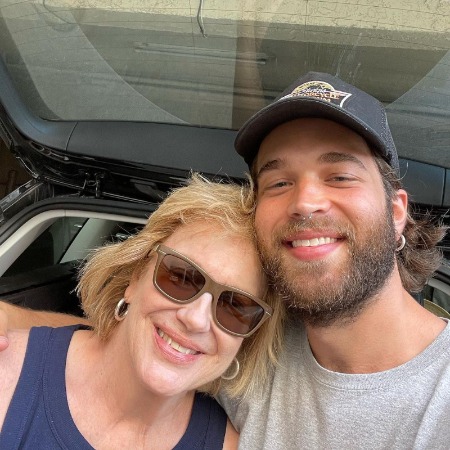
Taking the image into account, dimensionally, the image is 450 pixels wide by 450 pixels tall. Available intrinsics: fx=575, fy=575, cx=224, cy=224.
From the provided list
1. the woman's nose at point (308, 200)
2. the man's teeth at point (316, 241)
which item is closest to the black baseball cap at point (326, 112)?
the woman's nose at point (308, 200)

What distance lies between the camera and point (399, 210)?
157 centimetres

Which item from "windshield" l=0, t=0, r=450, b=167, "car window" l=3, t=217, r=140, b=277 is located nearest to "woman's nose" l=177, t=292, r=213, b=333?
"windshield" l=0, t=0, r=450, b=167

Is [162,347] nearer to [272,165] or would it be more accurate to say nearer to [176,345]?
[176,345]

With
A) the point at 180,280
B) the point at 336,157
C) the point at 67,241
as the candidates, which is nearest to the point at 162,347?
the point at 180,280

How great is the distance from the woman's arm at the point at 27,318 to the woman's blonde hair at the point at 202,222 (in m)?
0.17

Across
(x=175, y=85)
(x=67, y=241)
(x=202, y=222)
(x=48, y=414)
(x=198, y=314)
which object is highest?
(x=175, y=85)

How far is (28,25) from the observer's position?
2.00 m

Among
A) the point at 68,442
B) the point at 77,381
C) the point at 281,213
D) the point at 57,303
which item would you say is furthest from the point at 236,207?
the point at 57,303

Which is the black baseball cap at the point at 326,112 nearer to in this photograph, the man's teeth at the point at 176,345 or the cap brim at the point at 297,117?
the cap brim at the point at 297,117

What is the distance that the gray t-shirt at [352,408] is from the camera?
51.8 inches

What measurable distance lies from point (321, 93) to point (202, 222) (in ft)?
1.49

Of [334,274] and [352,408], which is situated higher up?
[334,274]

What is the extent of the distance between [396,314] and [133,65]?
121 centimetres

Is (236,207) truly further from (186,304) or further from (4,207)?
(4,207)
